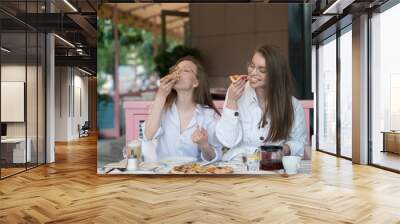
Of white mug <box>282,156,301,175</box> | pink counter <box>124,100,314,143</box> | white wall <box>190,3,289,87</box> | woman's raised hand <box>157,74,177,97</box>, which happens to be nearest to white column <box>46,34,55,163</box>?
pink counter <box>124,100,314,143</box>

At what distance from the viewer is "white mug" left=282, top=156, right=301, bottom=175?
19.3 ft

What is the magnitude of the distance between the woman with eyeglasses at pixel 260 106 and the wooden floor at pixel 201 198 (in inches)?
21.8

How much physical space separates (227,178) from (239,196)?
1.28 m

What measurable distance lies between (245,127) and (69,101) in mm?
7250

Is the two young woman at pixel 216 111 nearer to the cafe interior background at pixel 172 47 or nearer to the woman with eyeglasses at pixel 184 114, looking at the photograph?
the woman with eyeglasses at pixel 184 114

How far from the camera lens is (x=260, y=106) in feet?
19.1

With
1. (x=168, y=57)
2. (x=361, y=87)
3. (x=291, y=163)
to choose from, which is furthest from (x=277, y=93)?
(x=361, y=87)

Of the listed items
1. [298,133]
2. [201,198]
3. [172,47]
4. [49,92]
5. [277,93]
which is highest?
[172,47]

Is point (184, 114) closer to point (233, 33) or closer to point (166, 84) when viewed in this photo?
point (166, 84)

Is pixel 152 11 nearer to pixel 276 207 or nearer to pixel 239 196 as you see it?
pixel 239 196

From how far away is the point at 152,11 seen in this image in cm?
594

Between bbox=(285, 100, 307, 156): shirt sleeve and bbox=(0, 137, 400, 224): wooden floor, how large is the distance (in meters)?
0.41

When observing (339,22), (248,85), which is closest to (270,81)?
(248,85)

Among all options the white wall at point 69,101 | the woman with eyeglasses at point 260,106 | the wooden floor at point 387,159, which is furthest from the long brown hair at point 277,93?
the white wall at point 69,101
